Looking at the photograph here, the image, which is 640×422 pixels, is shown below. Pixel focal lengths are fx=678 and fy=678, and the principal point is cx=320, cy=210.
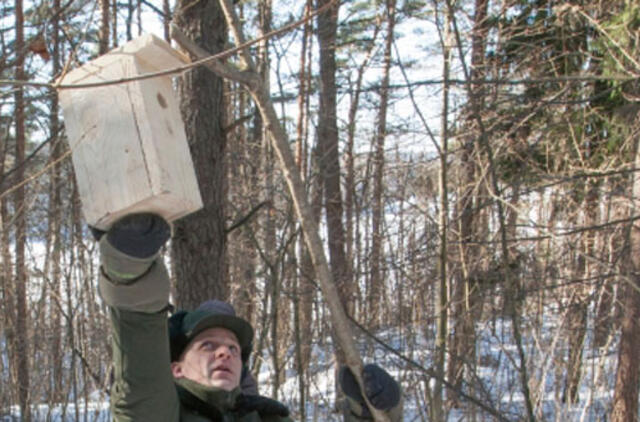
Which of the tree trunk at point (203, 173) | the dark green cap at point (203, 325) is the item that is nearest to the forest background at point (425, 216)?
the tree trunk at point (203, 173)

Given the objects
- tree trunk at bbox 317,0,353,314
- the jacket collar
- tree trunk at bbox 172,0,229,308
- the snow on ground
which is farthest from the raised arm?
tree trunk at bbox 317,0,353,314

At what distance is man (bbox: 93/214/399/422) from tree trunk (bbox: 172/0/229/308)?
1786 millimetres

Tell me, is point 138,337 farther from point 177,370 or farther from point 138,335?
point 177,370

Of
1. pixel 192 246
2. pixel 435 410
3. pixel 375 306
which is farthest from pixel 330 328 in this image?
pixel 192 246

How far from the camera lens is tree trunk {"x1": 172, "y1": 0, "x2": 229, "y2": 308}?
3.85 meters

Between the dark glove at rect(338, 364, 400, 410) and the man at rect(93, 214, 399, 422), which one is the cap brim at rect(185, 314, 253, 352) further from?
the dark glove at rect(338, 364, 400, 410)

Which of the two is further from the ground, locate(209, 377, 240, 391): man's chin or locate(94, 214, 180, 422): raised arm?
locate(94, 214, 180, 422): raised arm

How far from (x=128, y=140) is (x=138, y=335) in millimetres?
463

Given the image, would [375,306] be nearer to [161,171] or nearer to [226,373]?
[226,373]

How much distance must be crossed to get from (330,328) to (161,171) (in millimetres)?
4924

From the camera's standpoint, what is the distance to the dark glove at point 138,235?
1516 millimetres

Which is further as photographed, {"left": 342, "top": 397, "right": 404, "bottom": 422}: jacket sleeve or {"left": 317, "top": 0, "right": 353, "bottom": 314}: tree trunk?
{"left": 317, "top": 0, "right": 353, "bottom": 314}: tree trunk

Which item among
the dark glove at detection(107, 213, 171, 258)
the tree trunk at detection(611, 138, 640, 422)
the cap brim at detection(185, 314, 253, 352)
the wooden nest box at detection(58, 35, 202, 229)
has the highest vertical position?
the wooden nest box at detection(58, 35, 202, 229)

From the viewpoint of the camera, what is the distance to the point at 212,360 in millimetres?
2033
